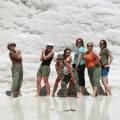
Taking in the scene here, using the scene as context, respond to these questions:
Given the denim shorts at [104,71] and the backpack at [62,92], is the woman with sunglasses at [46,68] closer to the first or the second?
the backpack at [62,92]

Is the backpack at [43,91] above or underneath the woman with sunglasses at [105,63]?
underneath

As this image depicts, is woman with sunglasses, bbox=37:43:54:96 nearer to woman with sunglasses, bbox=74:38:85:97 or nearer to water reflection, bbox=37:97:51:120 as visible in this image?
water reflection, bbox=37:97:51:120

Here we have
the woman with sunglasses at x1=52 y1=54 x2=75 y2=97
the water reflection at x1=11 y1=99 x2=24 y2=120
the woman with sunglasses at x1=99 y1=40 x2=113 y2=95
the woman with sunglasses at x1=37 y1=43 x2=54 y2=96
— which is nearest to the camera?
the water reflection at x1=11 y1=99 x2=24 y2=120

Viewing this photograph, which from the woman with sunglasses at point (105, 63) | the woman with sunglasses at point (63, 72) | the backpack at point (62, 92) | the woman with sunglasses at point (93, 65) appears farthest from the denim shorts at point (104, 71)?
the backpack at point (62, 92)

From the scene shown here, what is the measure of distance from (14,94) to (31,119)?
248 centimetres

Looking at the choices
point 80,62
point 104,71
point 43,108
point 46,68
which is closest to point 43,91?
point 46,68

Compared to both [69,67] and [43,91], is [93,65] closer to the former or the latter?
[69,67]

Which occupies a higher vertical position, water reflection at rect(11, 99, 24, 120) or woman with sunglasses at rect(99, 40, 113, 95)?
woman with sunglasses at rect(99, 40, 113, 95)

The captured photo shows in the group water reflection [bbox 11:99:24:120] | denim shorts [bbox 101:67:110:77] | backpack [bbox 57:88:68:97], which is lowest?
water reflection [bbox 11:99:24:120]

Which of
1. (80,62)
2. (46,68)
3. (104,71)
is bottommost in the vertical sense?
(104,71)

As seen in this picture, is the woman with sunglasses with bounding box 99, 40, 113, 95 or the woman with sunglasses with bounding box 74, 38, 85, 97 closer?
the woman with sunglasses with bounding box 74, 38, 85, 97

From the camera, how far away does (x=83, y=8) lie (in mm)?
16750

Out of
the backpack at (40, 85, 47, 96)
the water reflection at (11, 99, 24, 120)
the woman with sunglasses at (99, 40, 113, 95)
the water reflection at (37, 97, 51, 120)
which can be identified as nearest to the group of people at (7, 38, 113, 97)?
the woman with sunglasses at (99, 40, 113, 95)

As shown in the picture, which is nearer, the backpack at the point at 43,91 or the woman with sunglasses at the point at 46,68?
the woman with sunglasses at the point at 46,68
